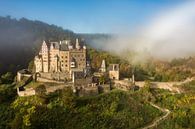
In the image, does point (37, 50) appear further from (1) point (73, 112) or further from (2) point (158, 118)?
(2) point (158, 118)

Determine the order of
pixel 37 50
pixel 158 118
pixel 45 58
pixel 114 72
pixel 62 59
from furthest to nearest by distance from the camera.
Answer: pixel 37 50 → pixel 45 58 → pixel 114 72 → pixel 62 59 → pixel 158 118

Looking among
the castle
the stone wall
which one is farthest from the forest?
the stone wall

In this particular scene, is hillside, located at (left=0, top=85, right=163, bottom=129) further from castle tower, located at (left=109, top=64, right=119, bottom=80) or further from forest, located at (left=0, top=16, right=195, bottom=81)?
forest, located at (left=0, top=16, right=195, bottom=81)

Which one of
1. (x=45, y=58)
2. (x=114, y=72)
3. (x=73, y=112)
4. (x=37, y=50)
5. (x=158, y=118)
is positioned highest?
(x=37, y=50)

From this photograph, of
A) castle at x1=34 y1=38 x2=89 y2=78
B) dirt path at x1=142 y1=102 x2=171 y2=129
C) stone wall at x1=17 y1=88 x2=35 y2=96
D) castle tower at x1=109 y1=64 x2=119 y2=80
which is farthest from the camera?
castle tower at x1=109 y1=64 x2=119 y2=80

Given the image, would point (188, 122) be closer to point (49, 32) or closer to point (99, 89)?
point (99, 89)

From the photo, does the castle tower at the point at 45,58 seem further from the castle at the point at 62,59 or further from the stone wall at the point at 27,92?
the stone wall at the point at 27,92

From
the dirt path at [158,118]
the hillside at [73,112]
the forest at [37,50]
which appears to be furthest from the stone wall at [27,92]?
the dirt path at [158,118]

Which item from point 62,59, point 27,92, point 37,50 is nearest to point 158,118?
point 62,59
